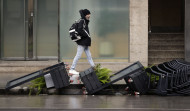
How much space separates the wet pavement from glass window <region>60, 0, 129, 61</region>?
494 centimetres

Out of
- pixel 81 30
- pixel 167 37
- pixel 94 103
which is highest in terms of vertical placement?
pixel 81 30

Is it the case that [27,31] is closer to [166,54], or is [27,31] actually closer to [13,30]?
[13,30]

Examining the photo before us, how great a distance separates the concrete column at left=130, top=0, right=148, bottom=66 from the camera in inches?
614

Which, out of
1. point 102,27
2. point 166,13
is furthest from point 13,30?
point 166,13

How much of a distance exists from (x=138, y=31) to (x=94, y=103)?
6.57 meters

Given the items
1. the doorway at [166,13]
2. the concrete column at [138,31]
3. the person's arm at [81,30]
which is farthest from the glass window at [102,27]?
the doorway at [166,13]

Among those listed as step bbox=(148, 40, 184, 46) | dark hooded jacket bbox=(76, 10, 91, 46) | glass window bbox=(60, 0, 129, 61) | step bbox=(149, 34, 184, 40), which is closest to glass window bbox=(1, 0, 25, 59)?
glass window bbox=(60, 0, 129, 61)

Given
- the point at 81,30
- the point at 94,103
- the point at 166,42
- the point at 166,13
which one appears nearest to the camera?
the point at 94,103

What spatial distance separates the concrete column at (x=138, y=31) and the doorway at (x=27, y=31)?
9.39ft

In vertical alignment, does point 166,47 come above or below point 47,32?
below

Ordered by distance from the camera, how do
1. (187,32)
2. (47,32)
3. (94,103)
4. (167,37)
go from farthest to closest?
1. (167,37)
2. (47,32)
3. (187,32)
4. (94,103)

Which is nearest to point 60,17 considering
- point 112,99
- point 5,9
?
point 5,9

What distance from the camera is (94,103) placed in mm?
9570

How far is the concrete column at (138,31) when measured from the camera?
51.1 feet
